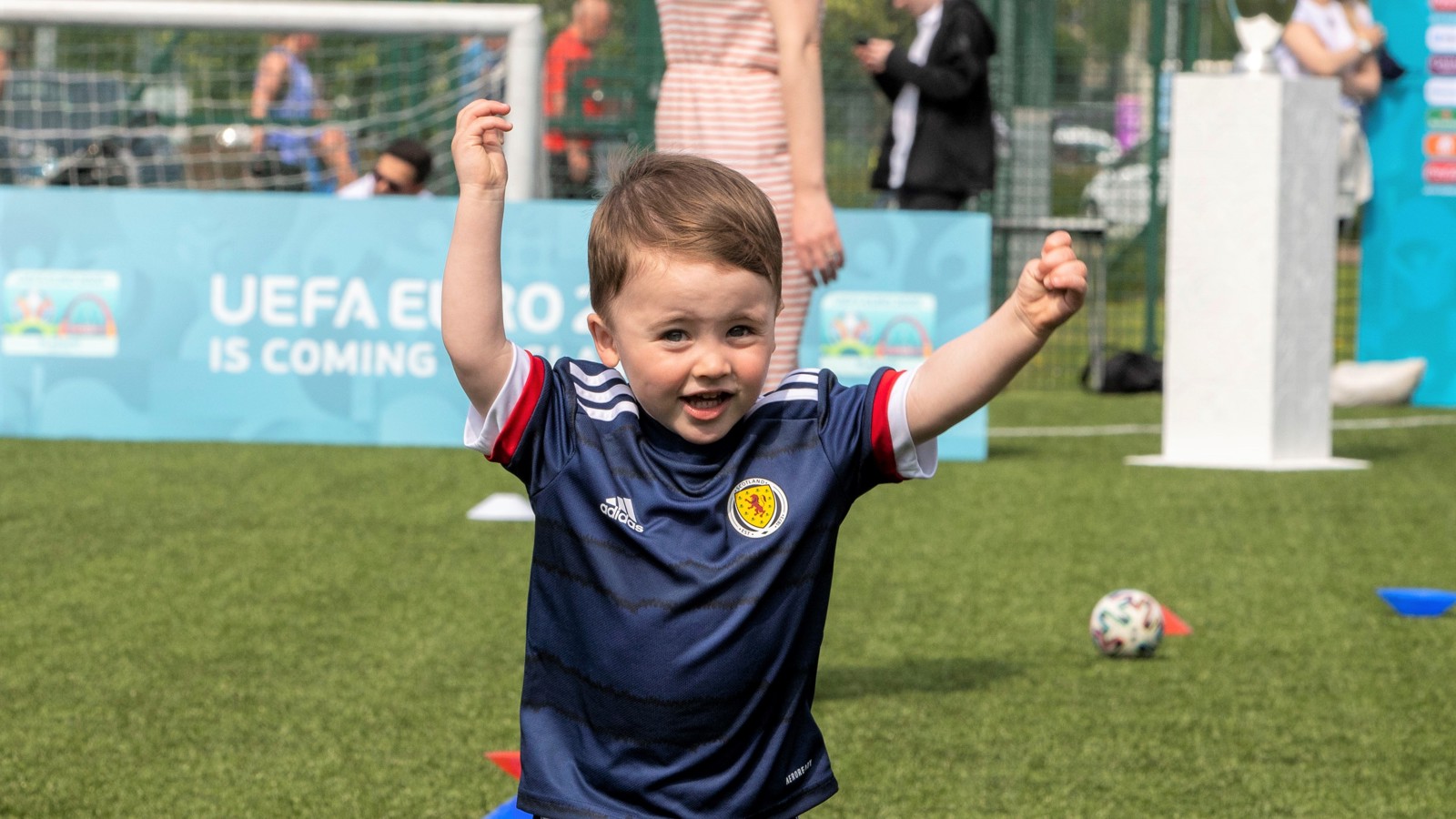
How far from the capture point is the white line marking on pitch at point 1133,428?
28.3 ft

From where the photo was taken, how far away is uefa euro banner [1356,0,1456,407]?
411 inches

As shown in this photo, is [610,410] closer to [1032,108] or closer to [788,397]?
[788,397]

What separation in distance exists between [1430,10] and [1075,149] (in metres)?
2.23

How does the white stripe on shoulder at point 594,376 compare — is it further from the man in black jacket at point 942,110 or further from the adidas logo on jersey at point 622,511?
the man in black jacket at point 942,110

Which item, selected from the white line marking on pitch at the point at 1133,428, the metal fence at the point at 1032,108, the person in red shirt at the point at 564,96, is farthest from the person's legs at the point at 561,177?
the white line marking on pitch at the point at 1133,428

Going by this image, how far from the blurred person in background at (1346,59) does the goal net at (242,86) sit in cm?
449

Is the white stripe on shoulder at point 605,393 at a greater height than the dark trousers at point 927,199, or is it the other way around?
the white stripe on shoulder at point 605,393

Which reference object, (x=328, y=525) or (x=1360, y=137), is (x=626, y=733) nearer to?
(x=328, y=525)

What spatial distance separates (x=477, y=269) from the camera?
199 centimetres

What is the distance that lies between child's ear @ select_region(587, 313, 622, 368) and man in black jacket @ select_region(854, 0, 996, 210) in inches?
258

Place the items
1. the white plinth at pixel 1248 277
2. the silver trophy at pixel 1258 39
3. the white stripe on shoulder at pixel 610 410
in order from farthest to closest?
the silver trophy at pixel 1258 39, the white plinth at pixel 1248 277, the white stripe on shoulder at pixel 610 410

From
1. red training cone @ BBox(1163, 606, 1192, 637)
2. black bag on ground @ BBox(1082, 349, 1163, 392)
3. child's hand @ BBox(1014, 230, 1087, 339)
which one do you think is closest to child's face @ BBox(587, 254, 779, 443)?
child's hand @ BBox(1014, 230, 1087, 339)

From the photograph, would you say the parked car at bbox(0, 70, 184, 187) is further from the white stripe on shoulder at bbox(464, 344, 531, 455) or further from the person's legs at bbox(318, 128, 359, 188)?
the white stripe on shoulder at bbox(464, 344, 531, 455)

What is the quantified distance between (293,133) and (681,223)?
8427mm
